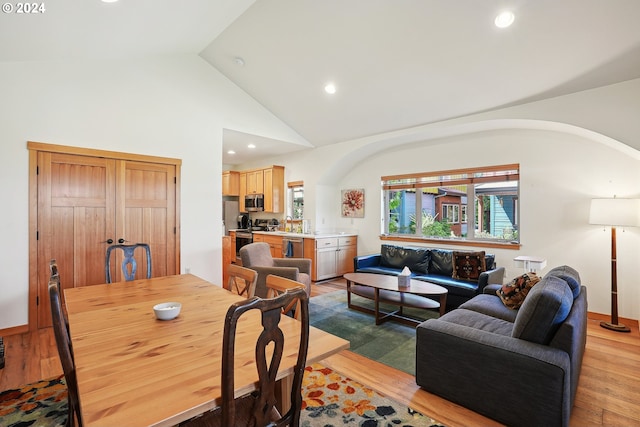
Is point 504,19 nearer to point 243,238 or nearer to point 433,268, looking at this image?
point 433,268

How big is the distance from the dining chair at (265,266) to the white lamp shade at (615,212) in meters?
3.40

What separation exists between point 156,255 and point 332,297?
2565 millimetres

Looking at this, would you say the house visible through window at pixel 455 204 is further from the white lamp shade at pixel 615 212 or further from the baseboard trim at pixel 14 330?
the baseboard trim at pixel 14 330

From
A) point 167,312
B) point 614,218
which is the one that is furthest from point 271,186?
point 614,218

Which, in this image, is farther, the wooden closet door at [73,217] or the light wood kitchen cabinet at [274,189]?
the light wood kitchen cabinet at [274,189]

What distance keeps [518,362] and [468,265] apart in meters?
2.54

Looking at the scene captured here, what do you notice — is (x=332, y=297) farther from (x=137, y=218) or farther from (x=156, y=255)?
(x=137, y=218)

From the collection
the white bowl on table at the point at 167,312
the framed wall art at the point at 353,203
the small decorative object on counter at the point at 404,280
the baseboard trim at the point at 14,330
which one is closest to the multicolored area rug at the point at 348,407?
the white bowl on table at the point at 167,312

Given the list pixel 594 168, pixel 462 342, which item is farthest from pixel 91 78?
pixel 594 168

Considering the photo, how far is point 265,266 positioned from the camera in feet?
14.1

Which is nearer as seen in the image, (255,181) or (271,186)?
(271,186)

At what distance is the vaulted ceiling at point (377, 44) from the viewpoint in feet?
9.11

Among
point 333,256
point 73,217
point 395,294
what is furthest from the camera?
point 333,256

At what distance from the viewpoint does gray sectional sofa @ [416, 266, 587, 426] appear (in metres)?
1.86
